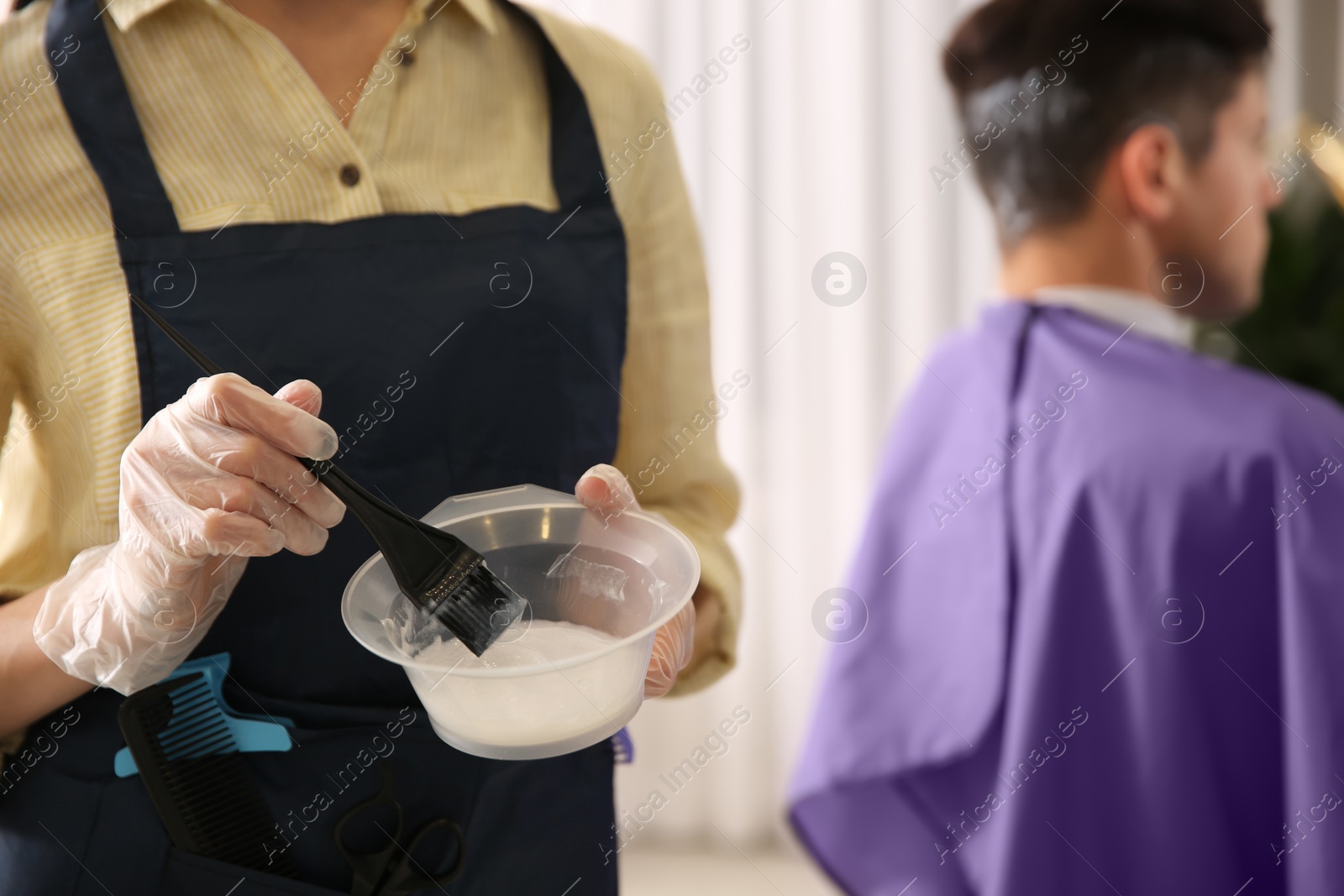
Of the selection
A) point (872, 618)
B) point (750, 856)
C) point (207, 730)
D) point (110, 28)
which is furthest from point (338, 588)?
point (750, 856)

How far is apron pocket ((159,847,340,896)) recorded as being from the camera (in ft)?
2.15

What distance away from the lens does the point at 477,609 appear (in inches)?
23.0

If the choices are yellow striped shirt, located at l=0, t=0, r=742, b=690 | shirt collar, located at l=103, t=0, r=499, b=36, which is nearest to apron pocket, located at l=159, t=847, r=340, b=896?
yellow striped shirt, located at l=0, t=0, r=742, b=690

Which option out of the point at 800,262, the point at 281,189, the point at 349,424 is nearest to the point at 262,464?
the point at 349,424

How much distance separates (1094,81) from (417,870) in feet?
3.85

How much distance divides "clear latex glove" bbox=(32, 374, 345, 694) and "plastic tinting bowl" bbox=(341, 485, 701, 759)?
0.07m

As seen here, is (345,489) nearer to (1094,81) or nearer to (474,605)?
(474,605)

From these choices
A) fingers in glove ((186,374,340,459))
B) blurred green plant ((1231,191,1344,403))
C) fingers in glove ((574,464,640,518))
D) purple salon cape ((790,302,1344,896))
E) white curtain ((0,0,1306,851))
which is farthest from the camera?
white curtain ((0,0,1306,851))

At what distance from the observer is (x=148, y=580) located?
610 mm

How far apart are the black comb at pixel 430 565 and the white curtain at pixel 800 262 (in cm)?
144

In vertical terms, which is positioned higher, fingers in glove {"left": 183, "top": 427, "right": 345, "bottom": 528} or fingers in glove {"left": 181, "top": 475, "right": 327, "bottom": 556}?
fingers in glove {"left": 183, "top": 427, "right": 345, "bottom": 528}

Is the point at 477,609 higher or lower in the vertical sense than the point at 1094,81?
lower

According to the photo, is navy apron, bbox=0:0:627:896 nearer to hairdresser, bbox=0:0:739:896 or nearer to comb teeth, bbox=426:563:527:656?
hairdresser, bbox=0:0:739:896

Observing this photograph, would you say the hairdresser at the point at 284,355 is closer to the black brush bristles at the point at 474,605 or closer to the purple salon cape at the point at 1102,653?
the black brush bristles at the point at 474,605
